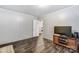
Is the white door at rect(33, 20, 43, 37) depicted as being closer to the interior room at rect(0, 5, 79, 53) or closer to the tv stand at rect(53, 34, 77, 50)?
the interior room at rect(0, 5, 79, 53)

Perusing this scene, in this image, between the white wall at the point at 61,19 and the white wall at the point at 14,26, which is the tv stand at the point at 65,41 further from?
the white wall at the point at 14,26

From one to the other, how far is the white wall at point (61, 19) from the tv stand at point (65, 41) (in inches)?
6.0

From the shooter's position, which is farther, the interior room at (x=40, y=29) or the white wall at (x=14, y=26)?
the white wall at (x=14, y=26)

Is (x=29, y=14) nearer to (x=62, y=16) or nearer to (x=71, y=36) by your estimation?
(x=62, y=16)

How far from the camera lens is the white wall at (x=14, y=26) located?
198 cm

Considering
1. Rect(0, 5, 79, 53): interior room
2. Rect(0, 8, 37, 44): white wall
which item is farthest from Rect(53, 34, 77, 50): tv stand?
Rect(0, 8, 37, 44): white wall

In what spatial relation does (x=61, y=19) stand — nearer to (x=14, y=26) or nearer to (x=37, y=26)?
(x=37, y=26)

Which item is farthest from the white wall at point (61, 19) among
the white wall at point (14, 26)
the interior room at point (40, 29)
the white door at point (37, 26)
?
the white wall at point (14, 26)

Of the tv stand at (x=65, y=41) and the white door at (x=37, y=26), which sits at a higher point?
the white door at (x=37, y=26)

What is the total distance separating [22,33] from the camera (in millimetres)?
2115

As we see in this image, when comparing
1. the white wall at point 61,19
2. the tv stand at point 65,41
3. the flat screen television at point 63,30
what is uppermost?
the white wall at point 61,19

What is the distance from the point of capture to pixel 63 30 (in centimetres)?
174

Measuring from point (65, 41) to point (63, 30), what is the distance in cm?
30
